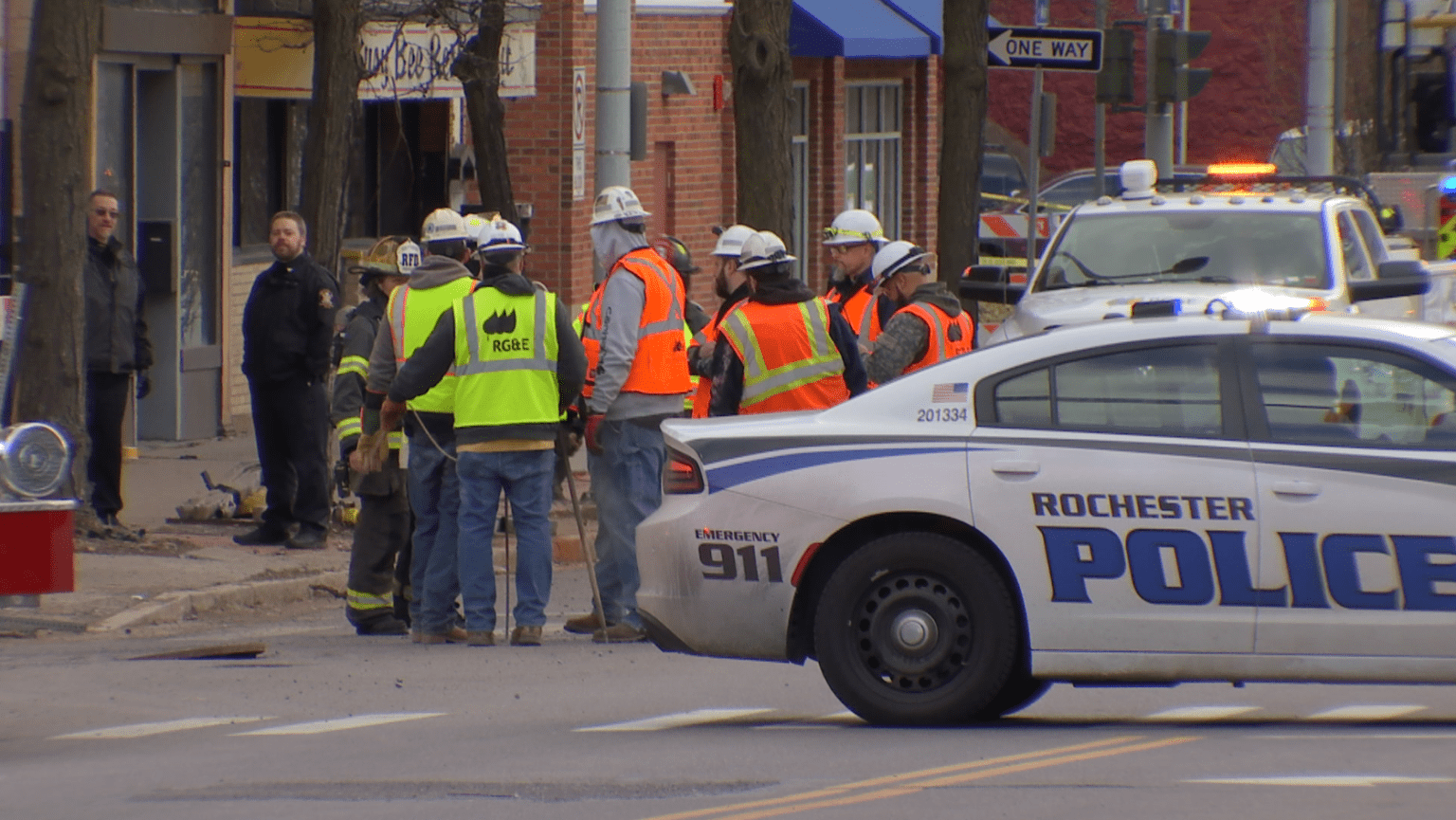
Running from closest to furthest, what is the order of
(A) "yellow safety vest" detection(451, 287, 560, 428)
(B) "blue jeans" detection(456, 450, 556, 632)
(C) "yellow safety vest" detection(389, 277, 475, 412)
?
(A) "yellow safety vest" detection(451, 287, 560, 428)
(B) "blue jeans" detection(456, 450, 556, 632)
(C) "yellow safety vest" detection(389, 277, 475, 412)

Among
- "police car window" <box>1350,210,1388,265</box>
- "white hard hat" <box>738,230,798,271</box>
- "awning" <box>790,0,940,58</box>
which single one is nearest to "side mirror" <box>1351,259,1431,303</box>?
"police car window" <box>1350,210,1388,265</box>

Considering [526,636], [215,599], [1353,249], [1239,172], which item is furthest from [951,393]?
[1239,172]

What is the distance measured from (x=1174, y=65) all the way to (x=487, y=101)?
19.4 feet

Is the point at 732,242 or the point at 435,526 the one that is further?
the point at 732,242

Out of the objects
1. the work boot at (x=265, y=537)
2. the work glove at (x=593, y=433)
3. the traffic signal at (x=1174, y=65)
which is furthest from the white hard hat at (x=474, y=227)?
the traffic signal at (x=1174, y=65)

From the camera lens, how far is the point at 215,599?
11.8 metres

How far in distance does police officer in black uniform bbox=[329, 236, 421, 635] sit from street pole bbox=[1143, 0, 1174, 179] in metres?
10.1

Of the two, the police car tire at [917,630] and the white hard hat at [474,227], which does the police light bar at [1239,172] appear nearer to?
the white hard hat at [474,227]

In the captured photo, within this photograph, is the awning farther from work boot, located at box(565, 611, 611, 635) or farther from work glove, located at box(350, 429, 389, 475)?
work glove, located at box(350, 429, 389, 475)

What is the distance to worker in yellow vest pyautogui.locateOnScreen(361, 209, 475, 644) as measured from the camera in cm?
1044

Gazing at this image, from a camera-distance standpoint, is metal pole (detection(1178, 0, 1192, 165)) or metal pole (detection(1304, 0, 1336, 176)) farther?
metal pole (detection(1178, 0, 1192, 165))

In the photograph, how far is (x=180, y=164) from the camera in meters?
18.3

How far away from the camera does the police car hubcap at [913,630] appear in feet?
25.8

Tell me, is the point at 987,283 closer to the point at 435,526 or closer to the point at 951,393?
the point at 435,526
